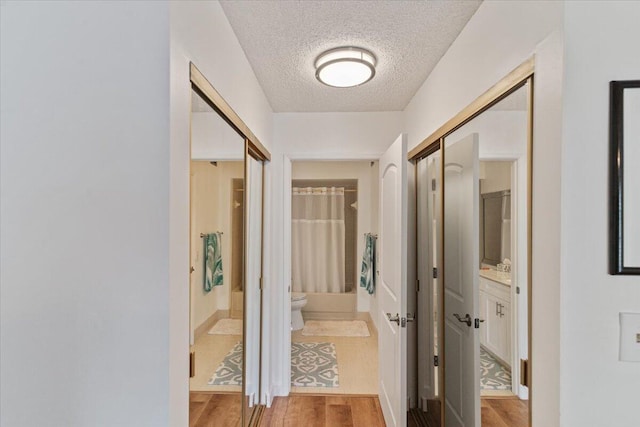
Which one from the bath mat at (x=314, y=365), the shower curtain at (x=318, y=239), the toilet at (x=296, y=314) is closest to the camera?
the bath mat at (x=314, y=365)

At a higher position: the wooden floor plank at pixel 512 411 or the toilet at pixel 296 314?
the wooden floor plank at pixel 512 411

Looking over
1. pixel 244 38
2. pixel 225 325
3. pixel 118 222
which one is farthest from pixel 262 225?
pixel 118 222

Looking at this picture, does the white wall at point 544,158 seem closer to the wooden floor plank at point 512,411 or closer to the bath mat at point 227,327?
the wooden floor plank at point 512,411

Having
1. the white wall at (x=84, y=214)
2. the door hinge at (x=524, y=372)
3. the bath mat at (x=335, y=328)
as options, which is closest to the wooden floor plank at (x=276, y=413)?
the bath mat at (x=335, y=328)

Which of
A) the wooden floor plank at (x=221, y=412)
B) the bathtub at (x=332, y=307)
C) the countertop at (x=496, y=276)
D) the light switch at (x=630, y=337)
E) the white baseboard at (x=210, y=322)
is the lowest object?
the bathtub at (x=332, y=307)

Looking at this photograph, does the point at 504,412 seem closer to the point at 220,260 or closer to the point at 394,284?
the point at 394,284

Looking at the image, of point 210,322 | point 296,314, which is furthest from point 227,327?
point 296,314

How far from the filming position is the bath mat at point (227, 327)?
139 centimetres

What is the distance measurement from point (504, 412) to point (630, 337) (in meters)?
0.57

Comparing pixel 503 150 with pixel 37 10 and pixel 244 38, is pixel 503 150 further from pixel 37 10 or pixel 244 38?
pixel 37 10

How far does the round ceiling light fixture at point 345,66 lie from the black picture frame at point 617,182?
3.88 ft

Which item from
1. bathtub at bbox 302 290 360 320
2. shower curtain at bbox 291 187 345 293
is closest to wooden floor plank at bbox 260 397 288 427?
bathtub at bbox 302 290 360 320

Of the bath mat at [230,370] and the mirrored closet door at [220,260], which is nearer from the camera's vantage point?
the mirrored closet door at [220,260]

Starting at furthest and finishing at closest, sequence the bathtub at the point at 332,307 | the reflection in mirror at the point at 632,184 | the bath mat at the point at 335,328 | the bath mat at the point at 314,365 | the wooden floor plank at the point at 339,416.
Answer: the bathtub at the point at 332,307, the bath mat at the point at 335,328, the bath mat at the point at 314,365, the wooden floor plank at the point at 339,416, the reflection in mirror at the point at 632,184
